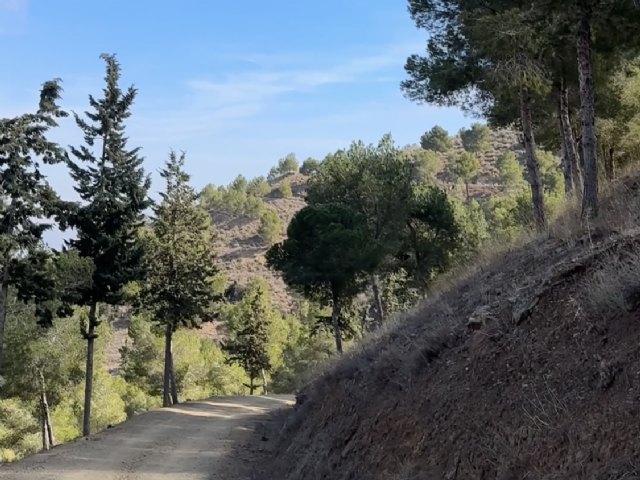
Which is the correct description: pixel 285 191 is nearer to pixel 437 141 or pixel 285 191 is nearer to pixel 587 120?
pixel 437 141

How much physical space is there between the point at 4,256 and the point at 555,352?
64.5ft

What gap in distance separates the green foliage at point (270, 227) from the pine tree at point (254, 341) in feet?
184

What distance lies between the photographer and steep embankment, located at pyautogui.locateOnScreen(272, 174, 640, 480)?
169 inches

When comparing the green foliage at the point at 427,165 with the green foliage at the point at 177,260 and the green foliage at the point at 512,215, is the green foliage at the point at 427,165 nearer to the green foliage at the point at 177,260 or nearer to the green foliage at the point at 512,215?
the green foliage at the point at 512,215

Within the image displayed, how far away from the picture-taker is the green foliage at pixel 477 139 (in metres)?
127

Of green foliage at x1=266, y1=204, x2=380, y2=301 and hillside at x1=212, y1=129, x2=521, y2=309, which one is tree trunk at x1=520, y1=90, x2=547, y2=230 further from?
hillside at x1=212, y1=129, x2=521, y2=309

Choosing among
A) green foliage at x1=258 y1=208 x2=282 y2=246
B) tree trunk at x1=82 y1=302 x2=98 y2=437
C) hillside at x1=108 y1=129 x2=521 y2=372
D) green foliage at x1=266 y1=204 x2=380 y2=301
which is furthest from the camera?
green foliage at x1=258 y1=208 x2=282 y2=246

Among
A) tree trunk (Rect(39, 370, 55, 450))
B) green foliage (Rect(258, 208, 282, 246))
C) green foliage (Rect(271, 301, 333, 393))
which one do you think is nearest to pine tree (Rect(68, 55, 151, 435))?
tree trunk (Rect(39, 370, 55, 450))

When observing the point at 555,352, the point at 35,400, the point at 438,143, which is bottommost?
the point at 35,400

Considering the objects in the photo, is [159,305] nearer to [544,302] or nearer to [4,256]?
[4,256]

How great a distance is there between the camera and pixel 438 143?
437ft

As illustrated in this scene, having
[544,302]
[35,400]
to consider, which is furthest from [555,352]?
[35,400]

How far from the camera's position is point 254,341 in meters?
46.1

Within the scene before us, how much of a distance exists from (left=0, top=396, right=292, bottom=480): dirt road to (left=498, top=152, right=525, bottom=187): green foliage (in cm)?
8514
